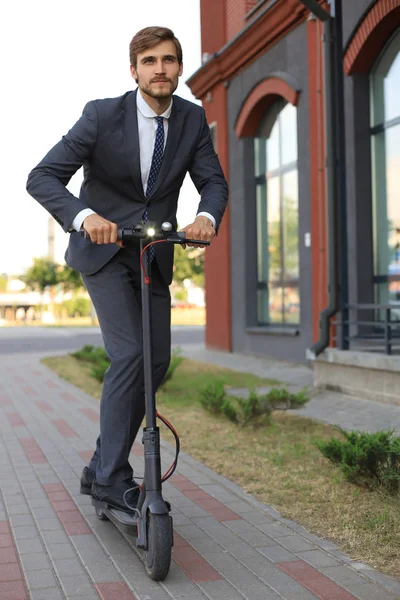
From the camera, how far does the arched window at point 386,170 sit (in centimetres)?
963

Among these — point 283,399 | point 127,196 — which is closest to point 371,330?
point 283,399

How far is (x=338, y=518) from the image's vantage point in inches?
150

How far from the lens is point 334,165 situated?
9.35m

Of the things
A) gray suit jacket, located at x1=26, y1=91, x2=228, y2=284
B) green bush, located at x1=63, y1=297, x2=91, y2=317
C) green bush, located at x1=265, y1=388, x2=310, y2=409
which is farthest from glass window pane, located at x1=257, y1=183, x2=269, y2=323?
green bush, located at x1=63, y1=297, x2=91, y2=317

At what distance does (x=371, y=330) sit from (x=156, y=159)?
6.70m

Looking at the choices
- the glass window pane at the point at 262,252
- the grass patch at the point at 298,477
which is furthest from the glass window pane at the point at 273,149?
the grass patch at the point at 298,477

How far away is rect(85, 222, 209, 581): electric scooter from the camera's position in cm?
295

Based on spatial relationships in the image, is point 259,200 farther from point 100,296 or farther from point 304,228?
point 100,296

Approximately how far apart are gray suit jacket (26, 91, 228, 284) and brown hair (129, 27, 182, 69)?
263mm

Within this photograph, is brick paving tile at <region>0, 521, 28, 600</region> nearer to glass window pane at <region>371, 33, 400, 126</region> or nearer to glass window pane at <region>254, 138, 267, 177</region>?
glass window pane at <region>371, 33, 400, 126</region>

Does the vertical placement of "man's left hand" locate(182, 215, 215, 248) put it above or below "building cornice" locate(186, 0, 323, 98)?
below

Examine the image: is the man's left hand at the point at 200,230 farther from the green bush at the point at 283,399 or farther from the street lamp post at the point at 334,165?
the street lamp post at the point at 334,165

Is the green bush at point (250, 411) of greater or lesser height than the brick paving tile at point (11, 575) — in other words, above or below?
above

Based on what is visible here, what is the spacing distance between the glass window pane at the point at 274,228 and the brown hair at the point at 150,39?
10.1 meters
